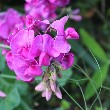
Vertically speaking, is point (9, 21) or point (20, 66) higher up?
point (20, 66)

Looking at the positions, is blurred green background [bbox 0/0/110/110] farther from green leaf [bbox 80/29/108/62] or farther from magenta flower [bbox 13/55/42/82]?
magenta flower [bbox 13/55/42/82]

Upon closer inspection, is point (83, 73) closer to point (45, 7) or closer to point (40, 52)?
point (45, 7)

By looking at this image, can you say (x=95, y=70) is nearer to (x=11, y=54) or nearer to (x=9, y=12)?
(x=9, y=12)

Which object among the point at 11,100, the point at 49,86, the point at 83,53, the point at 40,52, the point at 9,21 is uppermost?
the point at 40,52

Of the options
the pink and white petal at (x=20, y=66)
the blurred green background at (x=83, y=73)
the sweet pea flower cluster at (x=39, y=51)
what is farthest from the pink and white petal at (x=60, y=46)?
the blurred green background at (x=83, y=73)

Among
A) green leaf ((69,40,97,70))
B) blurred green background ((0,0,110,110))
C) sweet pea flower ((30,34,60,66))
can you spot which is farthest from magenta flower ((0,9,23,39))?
sweet pea flower ((30,34,60,66))

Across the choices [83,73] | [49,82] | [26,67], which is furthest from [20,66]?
[83,73]

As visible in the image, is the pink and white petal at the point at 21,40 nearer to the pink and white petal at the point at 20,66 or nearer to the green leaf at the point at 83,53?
the pink and white petal at the point at 20,66
